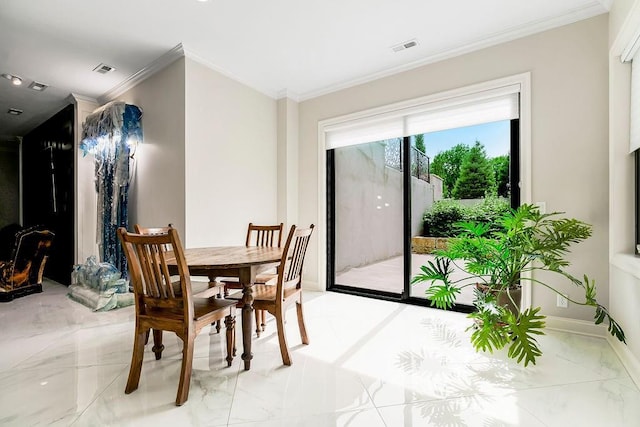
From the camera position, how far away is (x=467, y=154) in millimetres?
3145

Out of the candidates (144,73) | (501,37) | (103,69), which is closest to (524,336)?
(501,37)

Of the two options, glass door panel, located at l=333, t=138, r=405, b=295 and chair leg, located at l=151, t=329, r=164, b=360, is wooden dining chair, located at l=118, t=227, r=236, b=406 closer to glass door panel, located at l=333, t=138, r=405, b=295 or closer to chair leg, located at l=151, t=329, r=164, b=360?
chair leg, located at l=151, t=329, r=164, b=360

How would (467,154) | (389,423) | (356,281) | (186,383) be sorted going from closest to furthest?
(389,423)
(186,383)
(467,154)
(356,281)

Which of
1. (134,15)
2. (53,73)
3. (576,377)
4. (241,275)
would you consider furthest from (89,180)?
(576,377)

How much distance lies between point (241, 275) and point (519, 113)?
2777 millimetres

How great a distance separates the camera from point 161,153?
327 cm

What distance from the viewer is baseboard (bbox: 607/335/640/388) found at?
1758 mm

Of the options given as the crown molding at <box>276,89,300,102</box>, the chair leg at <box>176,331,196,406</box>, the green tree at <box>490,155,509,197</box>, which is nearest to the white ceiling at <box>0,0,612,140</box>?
the crown molding at <box>276,89,300,102</box>

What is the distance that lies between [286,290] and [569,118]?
269 centimetres

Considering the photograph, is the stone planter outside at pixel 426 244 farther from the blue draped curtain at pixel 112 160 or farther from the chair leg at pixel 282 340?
the blue draped curtain at pixel 112 160

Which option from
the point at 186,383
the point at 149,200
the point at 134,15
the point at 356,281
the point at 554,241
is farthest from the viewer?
the point at 356,281

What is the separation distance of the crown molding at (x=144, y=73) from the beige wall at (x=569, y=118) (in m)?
2.89

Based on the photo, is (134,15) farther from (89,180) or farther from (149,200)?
(89,180)

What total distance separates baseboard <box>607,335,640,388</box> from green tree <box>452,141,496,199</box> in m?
1.47
